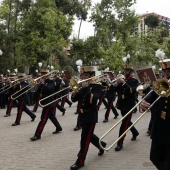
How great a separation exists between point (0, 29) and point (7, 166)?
26.7 meters

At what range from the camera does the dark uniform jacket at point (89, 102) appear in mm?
5329

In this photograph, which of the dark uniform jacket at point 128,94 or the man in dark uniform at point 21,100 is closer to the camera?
the dark uniform jacket at point 128,94

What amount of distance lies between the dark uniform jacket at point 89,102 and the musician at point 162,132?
144 cm

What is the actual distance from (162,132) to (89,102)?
179cm

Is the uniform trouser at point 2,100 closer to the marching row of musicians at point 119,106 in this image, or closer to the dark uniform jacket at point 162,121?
the marching row of musicians at point 119,106

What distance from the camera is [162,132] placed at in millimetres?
3924

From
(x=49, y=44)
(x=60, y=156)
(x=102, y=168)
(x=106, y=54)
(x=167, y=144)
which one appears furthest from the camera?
(x=106, y=54)

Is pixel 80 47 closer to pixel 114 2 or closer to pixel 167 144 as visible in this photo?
pixel 114 2

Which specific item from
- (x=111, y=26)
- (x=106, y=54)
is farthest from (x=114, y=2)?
(x=106, y=54)

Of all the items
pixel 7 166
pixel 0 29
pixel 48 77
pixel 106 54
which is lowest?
pixel 7 166

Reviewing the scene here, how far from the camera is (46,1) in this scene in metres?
A: 25.0

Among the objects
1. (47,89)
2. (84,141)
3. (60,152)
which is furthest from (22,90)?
(84,141)

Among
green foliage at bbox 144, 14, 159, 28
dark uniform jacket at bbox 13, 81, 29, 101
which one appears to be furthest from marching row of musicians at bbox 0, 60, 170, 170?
green foliage at bbox 144, 14, 159, 28

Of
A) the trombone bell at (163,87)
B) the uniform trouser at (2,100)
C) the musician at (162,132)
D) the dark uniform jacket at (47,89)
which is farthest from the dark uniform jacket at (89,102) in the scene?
the uniform trouser at (2,100)
